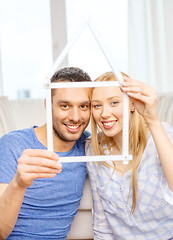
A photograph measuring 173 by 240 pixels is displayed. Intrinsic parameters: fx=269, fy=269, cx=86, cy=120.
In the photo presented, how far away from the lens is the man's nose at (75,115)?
3.40 ft

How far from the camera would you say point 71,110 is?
1.06 meters

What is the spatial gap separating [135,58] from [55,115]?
196cm

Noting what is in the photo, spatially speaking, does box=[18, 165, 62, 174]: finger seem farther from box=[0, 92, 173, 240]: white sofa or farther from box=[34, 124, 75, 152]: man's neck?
box=[0, 92, 173, 240]: white sofa

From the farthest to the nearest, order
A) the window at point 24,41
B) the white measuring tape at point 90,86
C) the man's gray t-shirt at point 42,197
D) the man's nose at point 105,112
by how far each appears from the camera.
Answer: the window at point 24,41 < the man's gray t-shirt at point 42,197 < the man's nose at point 105,112 < the white measuring tape at point 90,86

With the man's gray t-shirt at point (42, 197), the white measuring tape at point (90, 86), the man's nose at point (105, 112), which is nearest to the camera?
the white measuring tape at point (90, 86)

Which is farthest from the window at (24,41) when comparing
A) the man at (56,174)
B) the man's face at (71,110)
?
the man's face at (71,110)

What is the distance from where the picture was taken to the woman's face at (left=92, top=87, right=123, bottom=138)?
1.02 meters

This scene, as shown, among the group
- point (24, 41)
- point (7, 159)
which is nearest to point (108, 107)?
point (7, 159)

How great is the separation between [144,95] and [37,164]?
1.29ft

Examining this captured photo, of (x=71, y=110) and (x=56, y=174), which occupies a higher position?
(x=71, y=110)

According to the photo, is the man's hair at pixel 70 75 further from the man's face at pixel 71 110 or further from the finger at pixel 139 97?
the finger at pixel 139 97

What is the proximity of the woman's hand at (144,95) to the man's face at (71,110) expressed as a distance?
0.24m

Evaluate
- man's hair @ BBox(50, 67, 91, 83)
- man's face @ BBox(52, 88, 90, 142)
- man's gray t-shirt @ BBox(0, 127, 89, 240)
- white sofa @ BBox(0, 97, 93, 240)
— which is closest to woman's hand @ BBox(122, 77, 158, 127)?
man's face @ BBox(52, 88, 90, 142)

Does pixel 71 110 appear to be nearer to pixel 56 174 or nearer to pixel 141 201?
pixel 56 174
